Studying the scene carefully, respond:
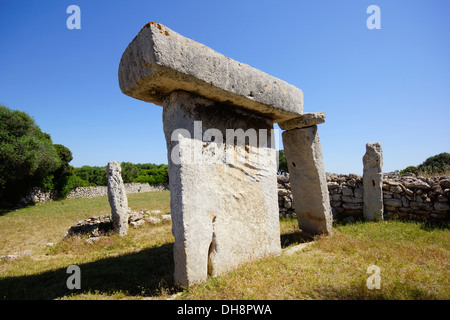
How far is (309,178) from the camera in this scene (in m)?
4.93

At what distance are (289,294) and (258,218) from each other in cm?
116

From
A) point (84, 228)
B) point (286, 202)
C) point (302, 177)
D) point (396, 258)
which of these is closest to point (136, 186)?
point (84, 228)

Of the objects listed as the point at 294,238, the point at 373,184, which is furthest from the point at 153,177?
the point at 294,238

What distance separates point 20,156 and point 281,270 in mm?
17660

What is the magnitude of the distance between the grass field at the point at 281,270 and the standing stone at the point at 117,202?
84 cm

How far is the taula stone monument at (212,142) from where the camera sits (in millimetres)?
2611

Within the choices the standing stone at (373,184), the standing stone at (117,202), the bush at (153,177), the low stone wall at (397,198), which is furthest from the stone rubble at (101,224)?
the bush at (153,177)

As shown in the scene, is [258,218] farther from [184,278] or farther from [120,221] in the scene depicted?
[120,221]

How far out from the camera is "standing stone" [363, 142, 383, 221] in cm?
630

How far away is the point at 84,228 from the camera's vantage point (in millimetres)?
6930

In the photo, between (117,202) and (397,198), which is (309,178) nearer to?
(397,198)
